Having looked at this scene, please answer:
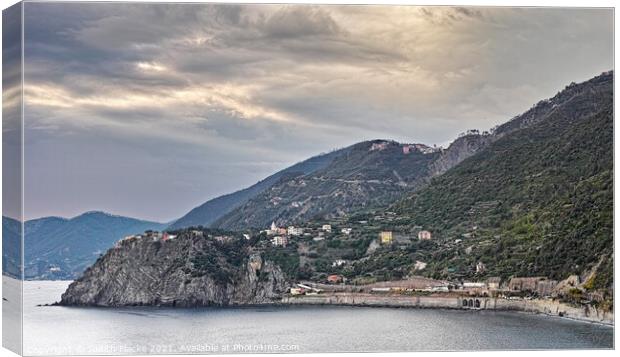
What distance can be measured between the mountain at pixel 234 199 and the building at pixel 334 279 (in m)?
1.98

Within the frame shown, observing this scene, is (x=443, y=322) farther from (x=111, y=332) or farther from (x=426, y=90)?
(x=111, y=332)

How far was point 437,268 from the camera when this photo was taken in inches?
850

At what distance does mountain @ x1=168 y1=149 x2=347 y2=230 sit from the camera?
784 inches

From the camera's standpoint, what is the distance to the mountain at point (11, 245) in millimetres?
13578

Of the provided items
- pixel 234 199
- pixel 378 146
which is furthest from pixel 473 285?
pixel 234 199

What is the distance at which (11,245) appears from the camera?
536 inches

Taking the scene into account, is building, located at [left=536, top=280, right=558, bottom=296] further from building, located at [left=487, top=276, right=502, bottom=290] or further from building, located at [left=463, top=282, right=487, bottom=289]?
building, located at [left=463, top=282, right=487, bottom=289]

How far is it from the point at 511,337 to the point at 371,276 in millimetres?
8052

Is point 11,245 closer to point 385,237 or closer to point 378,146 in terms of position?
point 378,146

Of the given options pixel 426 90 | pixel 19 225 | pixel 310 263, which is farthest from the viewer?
pixel 310 263

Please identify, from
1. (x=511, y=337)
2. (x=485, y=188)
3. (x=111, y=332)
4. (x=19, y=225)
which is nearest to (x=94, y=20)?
(x=19, y=225)

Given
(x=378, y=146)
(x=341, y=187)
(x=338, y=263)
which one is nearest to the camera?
(x=378, y=146)

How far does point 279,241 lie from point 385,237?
2255mm

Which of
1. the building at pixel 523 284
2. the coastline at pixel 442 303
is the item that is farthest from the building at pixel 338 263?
the building at pixel 523 284
